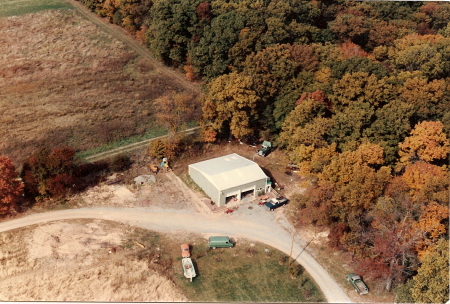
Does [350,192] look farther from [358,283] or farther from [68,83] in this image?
[68,83]

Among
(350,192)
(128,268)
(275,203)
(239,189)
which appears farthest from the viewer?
(239,189)

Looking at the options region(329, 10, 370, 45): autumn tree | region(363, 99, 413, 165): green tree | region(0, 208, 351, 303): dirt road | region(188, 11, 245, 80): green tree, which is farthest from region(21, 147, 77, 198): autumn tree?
region(329, 10, 370, 45): autumn tree

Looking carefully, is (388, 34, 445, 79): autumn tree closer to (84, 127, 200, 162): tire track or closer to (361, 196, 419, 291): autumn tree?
(361, 196, 419, 291): autumn tree

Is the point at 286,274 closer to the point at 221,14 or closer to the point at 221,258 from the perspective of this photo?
the point at 221,258

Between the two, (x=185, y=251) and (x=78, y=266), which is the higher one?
(x=185, y=251)

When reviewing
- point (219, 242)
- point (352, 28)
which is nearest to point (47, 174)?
point (219, 242)

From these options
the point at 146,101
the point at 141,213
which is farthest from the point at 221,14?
the point at 141,213

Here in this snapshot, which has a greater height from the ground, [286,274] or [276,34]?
[276,34]

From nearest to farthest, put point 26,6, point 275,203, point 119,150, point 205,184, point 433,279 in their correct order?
point 433,279
point 275,203
point 205,184
point 119,150
point 26,6
